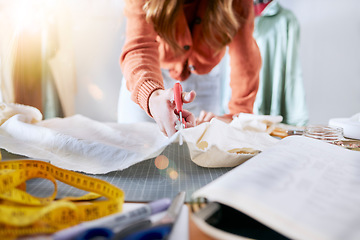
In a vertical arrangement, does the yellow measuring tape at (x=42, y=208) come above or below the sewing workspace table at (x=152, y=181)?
above

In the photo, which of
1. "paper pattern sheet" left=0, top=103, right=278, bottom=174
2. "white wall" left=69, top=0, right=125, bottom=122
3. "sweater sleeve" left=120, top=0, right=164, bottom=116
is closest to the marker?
"paper pattern sheet" left=0, top=103, right=278, bottom=174

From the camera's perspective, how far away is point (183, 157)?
510mm

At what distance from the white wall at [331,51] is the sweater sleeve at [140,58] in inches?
49.6

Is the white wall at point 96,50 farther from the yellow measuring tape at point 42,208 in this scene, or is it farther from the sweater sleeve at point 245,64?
→ the yellow measuring tape at point 42,208

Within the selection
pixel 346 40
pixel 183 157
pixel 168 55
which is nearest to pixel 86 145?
pixel 183 157

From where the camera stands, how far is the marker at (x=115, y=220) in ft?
0.65

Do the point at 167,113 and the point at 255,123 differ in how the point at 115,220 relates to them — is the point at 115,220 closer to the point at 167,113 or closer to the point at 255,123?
the point at 167,113

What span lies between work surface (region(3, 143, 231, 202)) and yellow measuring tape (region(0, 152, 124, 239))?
3cm

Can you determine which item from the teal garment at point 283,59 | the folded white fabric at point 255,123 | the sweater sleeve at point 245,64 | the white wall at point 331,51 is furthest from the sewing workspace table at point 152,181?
the white wall at point 331,51

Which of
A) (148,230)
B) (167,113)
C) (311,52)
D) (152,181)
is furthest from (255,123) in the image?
(311,52)

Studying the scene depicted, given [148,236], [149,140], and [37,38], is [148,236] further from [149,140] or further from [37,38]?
[37,38]

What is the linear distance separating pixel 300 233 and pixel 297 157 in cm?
16

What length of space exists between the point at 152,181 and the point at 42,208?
174mm

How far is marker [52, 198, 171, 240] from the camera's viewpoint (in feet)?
0.65
